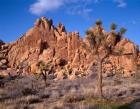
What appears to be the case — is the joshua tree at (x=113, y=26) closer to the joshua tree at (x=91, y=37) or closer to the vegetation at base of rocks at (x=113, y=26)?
the vegetation at base of rocks at (x=113, y=26)

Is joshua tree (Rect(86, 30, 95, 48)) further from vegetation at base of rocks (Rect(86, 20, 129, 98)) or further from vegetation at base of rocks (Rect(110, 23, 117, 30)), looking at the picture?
vegetation at base of rocks (Rect(110, 23, 117, 30))

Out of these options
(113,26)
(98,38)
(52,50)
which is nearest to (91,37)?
(98,38)

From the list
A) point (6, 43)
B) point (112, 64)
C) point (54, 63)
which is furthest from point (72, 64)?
point (6, 43)

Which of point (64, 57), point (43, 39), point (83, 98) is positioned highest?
point (43, 39)

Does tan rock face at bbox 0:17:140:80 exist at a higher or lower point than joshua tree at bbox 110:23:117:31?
higher

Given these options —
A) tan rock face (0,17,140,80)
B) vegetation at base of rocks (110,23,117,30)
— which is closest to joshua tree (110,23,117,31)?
vegetation at base of rocks (110,23,117,30)

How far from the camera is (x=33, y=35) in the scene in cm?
11731

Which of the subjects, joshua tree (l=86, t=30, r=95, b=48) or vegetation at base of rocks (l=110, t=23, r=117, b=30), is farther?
joshua tree (l=86, t=30, r=95, b=48)

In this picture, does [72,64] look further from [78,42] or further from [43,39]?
[43,39]

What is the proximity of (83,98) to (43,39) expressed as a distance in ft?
308

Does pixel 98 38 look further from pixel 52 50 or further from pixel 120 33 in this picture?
pixel 52 50

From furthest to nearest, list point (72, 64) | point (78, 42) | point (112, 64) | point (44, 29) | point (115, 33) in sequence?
1. point (44, 29)
2. point (78, 42)
3. point (72, 64)
4. point (112, 64)
5. point (115, 33)

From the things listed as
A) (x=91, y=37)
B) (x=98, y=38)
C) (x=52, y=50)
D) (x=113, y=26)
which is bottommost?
(x=98, y=38)

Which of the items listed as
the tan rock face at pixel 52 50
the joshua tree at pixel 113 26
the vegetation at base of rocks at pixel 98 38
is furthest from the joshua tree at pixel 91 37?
the tan rock face at pixel 52 50
